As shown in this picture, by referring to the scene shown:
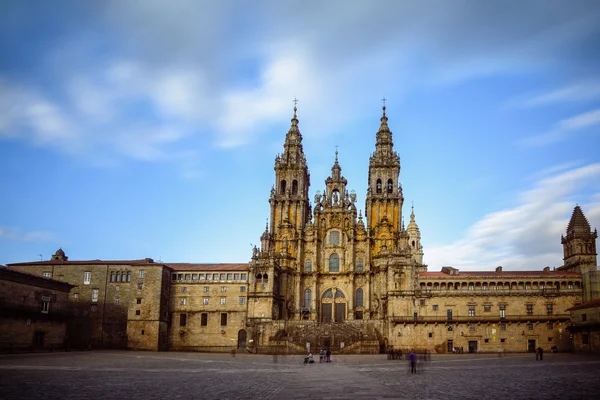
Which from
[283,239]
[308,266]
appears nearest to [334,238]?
[308,266]

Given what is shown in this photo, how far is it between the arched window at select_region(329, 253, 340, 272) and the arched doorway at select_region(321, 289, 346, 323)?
3424mm

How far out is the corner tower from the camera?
88.0 metres

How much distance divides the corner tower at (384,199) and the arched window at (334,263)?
20.3 feet

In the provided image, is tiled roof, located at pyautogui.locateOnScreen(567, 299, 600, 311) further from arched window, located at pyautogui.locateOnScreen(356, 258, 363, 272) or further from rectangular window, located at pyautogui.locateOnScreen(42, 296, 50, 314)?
rectangular window, located at pyautogui.locateOnScreen(42, 296, 50, 314)

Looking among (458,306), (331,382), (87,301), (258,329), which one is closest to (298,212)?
(258,329)

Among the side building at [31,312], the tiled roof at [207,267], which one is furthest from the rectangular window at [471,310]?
the side building at [31,312]

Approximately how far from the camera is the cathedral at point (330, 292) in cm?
7506

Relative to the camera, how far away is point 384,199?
90.0 metres

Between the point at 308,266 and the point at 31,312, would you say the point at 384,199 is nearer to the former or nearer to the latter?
the point at 308,266

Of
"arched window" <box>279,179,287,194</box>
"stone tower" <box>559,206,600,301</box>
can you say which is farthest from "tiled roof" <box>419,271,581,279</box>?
"arched window" <box>279,179,287,194</box>

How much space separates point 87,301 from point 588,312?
228ft

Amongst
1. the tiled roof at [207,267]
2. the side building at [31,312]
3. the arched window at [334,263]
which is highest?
the arched window at [334,263]

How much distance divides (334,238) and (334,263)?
4180mm

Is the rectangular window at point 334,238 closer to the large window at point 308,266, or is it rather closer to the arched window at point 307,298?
the large window at point 308,266
